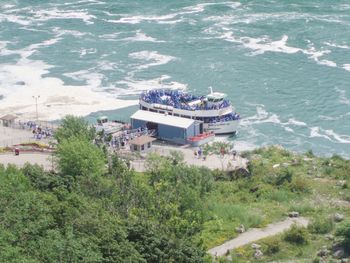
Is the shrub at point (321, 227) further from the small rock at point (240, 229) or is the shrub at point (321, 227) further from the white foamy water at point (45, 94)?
the white foamy water at point (45, 94)

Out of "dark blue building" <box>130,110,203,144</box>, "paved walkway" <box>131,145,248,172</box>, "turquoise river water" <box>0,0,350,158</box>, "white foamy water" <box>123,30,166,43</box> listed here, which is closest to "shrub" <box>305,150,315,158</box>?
"turquoise river water" <box>0,0,350,158</box>

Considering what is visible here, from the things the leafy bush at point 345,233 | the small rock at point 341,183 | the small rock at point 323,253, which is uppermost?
the leafy bush at point 345,233

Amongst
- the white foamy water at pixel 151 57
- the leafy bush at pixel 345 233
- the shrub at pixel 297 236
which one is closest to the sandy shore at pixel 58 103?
the white foamy water at pixel 151 57

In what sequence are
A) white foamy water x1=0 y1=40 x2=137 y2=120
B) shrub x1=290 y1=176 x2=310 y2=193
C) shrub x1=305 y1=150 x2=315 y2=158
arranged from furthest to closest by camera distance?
white foamy water x1=0 y1=40 x2=137 y2=120 < shrub x1=305 y1=150 x2=315 y2=158 < shrub x1=290 y1=176 x2=310 y2=193

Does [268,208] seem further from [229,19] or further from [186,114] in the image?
[229,19]

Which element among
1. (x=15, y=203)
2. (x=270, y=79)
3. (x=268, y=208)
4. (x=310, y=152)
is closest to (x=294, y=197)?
(x=268, y=208)

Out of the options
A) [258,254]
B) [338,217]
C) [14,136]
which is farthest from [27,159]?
[338,217]

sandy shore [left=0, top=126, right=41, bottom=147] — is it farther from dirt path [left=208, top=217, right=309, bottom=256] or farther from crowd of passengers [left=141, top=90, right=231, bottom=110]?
dirt path [left=208, top=217, right=309, bottom=256]
